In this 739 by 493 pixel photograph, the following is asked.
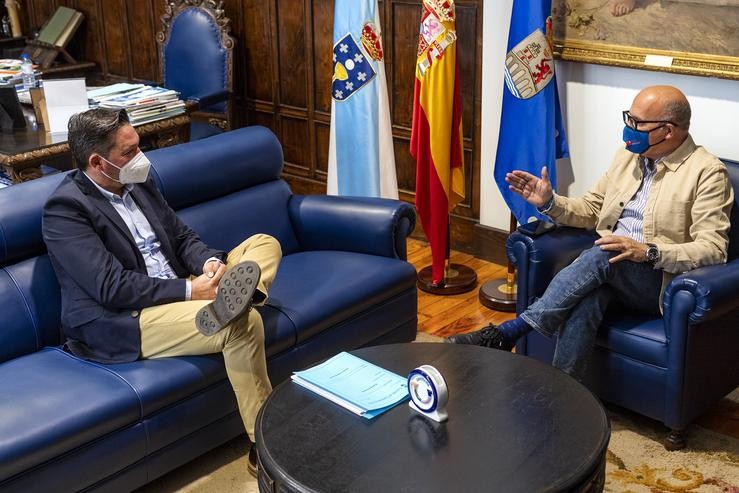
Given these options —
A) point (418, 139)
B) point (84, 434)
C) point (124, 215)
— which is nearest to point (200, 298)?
point (124, 215)

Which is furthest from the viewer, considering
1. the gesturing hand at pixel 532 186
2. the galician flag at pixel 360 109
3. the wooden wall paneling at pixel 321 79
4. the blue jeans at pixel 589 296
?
the wooden wall paneling at pixel 321 79

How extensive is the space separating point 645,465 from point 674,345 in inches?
14.5

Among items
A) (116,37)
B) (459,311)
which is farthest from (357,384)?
(116,37)

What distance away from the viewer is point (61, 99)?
13.9 feet

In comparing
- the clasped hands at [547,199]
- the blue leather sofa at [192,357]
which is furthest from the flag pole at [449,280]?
the clasped hands at [547,199]

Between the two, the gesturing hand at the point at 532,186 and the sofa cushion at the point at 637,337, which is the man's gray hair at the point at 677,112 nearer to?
the gesturing hand at the point at 532,186

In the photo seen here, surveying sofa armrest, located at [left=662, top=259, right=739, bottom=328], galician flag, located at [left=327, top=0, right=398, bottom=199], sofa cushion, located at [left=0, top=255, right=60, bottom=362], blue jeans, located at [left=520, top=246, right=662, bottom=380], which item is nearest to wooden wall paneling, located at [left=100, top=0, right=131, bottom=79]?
galician flag, located at [left=327, top=0, right=398, bottom=199]

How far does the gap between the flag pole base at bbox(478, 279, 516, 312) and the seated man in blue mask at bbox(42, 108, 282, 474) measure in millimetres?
1345

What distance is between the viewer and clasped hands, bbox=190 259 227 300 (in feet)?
9.29

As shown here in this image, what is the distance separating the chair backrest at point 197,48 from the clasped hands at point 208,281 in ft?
7.02

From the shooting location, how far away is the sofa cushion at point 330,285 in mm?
3037

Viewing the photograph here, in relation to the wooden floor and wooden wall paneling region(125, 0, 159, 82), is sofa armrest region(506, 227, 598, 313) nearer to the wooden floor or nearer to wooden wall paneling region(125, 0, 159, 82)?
the wooden floor

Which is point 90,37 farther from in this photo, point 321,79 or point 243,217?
point 243,217

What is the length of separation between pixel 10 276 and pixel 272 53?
2.56 metres
